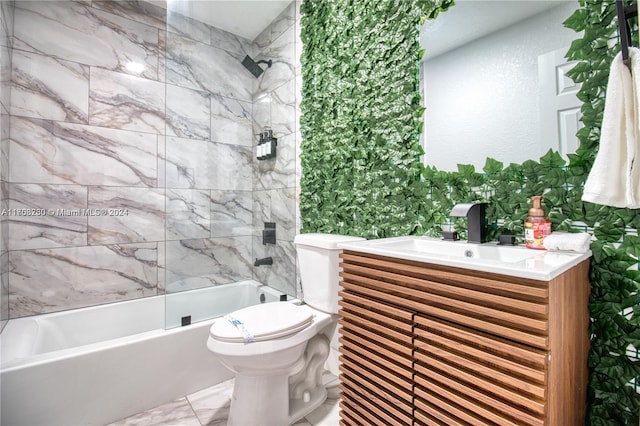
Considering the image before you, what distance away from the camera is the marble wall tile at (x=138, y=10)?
227cm

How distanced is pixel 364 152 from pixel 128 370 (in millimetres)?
1735

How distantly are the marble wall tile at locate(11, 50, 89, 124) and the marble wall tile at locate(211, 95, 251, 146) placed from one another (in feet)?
2.94

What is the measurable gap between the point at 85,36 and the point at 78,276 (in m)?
1.72

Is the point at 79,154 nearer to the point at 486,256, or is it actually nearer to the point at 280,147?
the point at 280,147

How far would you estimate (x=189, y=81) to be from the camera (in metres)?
2.20

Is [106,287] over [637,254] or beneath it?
beneath

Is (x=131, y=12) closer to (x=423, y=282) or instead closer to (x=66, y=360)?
(x=66, y=360)

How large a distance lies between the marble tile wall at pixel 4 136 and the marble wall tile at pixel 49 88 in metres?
0.05

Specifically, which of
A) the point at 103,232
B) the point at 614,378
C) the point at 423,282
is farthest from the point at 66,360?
the point at 614,378

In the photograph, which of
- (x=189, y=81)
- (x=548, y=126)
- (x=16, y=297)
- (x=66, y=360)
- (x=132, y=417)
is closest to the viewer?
(x=548, y=126)

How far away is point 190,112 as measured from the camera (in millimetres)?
2293

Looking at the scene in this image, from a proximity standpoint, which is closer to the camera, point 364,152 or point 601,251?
point 601,251

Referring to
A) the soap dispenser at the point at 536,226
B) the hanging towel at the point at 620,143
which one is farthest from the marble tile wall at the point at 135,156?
the hanging towel at the point at 620,143

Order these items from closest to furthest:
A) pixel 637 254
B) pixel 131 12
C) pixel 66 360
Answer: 1. pixel 637 254
2. pixel 66 360
3. pixel 131 12
